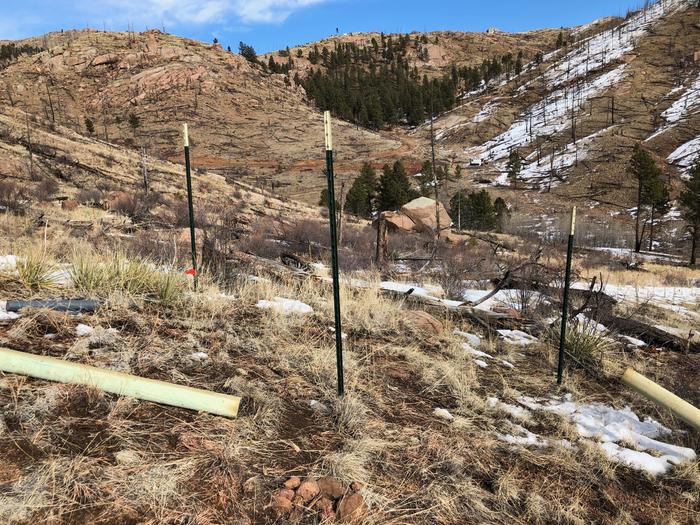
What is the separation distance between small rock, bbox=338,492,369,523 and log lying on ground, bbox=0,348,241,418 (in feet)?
2.51

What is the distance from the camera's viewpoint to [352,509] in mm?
1899

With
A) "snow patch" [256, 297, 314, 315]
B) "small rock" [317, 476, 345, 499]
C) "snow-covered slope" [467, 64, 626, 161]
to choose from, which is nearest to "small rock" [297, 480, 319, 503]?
"small rock" [317, 476, 345, 499]

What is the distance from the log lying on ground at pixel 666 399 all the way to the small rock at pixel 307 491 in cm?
204

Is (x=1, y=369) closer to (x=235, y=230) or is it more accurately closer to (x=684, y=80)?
(x=235, y=230)

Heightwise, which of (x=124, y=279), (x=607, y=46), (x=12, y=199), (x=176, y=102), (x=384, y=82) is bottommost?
(x=124, y=279)

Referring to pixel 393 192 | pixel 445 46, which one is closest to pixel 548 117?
pixel 393 192

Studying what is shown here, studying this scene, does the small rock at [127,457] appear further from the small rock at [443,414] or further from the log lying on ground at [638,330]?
the log lying on ground at [638,330]

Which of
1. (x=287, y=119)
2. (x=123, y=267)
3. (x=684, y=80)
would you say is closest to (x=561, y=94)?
(x=684, y=80)

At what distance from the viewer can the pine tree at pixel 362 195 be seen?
3994 centimetres

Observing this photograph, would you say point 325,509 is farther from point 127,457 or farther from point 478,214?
point 478,214

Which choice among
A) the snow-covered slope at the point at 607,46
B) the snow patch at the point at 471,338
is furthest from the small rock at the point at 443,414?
the snow-covered slope at the point at 607,46

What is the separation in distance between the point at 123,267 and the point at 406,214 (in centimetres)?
2206

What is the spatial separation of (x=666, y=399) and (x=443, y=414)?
1.35m

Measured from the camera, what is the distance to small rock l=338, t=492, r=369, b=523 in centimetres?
186
